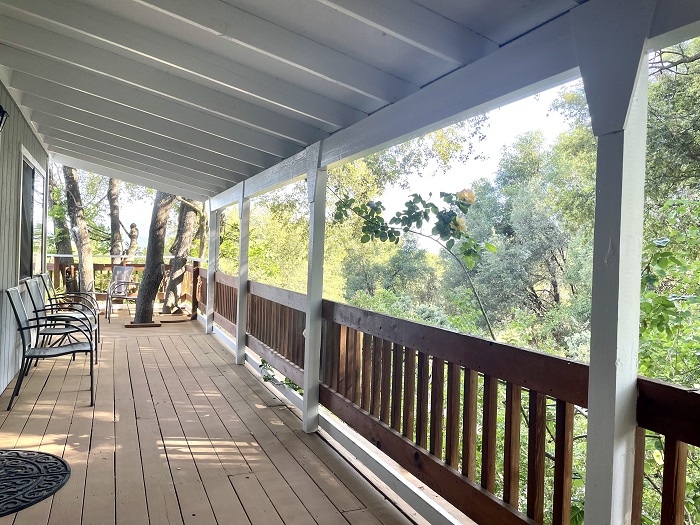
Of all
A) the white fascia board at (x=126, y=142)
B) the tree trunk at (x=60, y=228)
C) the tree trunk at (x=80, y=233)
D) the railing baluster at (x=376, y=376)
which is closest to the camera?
the railing baluster at (x=376, y=376)

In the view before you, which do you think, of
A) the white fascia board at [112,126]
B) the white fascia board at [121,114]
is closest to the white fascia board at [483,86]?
the white fascia board at [121,114]

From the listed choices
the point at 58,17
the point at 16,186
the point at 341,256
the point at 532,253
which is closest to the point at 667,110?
the point at 532,253

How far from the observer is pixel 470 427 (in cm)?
221

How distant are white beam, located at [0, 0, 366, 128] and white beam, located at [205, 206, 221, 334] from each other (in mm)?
4594

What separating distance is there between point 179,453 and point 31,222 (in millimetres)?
3833

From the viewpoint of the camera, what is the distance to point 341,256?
49.0ft

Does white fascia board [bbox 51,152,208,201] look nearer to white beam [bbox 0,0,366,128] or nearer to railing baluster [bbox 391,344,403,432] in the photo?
white beam [bbox 0,0,366,128]

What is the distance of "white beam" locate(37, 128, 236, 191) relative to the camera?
5.86 meters

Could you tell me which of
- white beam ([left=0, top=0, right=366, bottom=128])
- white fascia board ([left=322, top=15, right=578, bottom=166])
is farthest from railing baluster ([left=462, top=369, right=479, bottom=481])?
white beam ([left=0, top=0, right=366, bottom=128])

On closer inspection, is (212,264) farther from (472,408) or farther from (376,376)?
(472,408)

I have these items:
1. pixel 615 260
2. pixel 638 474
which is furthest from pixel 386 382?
pixel 615 260

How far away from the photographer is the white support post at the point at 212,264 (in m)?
7.80

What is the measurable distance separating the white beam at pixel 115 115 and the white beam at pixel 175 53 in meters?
1.14

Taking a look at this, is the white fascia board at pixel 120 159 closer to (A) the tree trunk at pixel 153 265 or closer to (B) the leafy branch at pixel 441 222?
(A) the tree trunk at pixel 153 265
